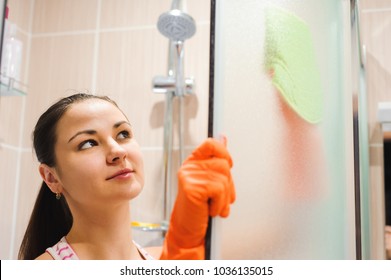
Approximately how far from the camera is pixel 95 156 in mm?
626

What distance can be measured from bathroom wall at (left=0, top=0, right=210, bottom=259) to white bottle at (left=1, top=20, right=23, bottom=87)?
0.46 feet

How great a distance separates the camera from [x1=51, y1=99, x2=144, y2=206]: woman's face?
0.63m

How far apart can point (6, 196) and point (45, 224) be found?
1.26 ft

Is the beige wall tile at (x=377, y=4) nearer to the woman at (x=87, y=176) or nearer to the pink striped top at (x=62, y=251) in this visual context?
the woman at (x=87, y=176)

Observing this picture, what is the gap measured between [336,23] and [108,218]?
0.42 m

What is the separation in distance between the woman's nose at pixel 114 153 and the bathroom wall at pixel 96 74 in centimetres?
34

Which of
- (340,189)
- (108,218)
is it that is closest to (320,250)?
(340,189)

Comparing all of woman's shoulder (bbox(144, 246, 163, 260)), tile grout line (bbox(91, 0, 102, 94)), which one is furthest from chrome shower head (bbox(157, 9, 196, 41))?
woman's shoulder (bbox(144, 246, 163, 260))

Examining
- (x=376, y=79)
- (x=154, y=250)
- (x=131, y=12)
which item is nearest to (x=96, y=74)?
(x=131, y=12)

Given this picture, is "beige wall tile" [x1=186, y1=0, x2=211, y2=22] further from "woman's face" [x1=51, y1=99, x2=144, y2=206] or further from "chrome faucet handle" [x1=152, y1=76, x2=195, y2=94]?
"woman's face" [x1=51, y1=99, x2=144, y2=206]

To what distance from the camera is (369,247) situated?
32.1 inches

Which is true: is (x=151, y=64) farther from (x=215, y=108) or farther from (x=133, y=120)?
(x=215, y=108)

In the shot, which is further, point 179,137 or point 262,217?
point 179,137

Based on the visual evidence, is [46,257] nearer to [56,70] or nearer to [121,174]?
[121,174]
